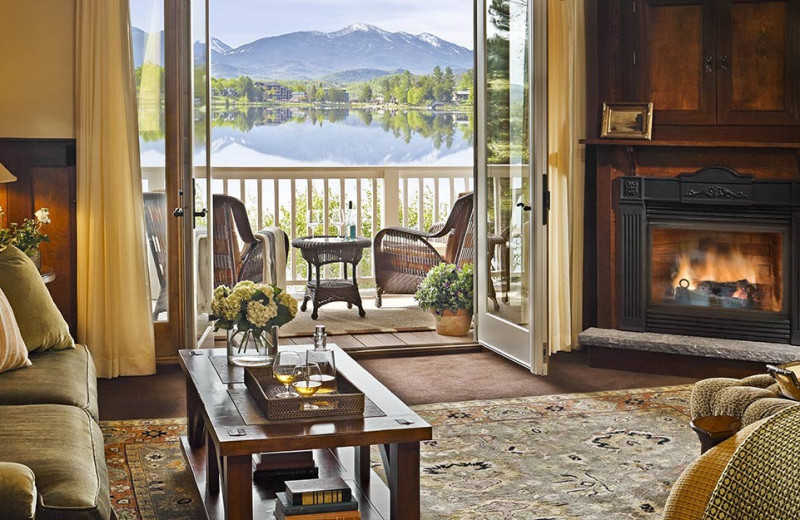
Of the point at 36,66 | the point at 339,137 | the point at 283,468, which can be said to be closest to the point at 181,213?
the point at 36,66

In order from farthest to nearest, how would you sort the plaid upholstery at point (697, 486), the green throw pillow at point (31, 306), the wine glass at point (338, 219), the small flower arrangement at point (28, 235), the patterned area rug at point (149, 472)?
1. the wine glass at point (338, 219)
2. the small flower arrangement at point (28, 235)
3. the green throw pillow at point (31, 306)
4. the patterned area rug at point (149, 472)
5. the plaid upholstery at point (697, 486)

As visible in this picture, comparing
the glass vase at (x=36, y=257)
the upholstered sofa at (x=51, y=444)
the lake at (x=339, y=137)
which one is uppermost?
the lake at (x=339, y=137)

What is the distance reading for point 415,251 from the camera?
296 inches

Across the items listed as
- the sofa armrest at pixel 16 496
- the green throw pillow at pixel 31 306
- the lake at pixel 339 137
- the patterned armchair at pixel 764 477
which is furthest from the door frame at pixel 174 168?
the patterned armchair at pixel 764 477

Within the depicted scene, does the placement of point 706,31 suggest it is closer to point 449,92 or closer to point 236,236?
point 236,236

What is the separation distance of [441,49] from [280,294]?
20.8 ft

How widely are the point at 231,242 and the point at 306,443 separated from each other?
164 inches

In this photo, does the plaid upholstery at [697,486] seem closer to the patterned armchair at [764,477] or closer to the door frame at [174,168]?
the patterned armchair at [764,477]

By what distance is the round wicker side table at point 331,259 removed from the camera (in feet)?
23.7

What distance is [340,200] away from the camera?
8.70 m

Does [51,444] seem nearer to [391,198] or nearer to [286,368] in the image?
[286,368]

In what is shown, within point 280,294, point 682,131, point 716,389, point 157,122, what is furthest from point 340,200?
point 716,389

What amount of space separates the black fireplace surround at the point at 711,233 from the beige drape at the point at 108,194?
2.74 m

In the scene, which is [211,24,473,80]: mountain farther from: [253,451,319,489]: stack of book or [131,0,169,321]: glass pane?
[253,451,319,489]: stack of book
